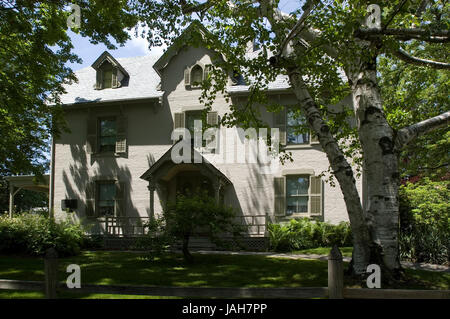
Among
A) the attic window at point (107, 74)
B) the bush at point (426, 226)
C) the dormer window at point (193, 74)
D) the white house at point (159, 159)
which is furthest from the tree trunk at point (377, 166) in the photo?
the attic window at point (107, 74)

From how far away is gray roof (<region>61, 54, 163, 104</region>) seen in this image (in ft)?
60.6

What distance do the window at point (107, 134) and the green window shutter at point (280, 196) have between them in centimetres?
787

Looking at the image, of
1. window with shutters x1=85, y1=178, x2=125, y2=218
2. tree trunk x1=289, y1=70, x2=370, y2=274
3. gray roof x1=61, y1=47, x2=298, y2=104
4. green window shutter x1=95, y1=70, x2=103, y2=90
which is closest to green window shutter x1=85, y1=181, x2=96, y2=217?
window with shutters x1=85, y1=178, x2=125, y2=218

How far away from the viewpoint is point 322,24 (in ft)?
25.4

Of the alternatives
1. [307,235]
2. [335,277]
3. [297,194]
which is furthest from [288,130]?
[335,277]

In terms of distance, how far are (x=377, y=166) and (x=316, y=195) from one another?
8.09m

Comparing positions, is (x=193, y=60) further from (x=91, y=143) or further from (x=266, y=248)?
(x=266, y=248)

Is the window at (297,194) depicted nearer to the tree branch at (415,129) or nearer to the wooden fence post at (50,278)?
the tree branch at (415,129)

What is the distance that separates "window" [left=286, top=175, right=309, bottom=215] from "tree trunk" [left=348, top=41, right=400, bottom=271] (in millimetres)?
8128

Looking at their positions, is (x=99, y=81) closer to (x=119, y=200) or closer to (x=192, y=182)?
(x=119, y=200)

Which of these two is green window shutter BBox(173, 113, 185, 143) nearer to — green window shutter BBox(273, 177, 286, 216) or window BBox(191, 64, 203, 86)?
window BBox(191, 64, 203, 86)

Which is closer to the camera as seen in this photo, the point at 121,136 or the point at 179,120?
the point at 179,120

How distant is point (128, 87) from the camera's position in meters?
19.2

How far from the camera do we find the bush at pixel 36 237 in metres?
12.7
